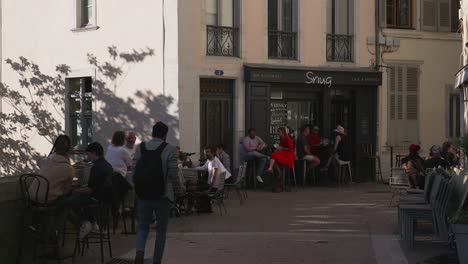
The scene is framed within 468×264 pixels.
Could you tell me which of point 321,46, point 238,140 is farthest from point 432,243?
point 321,46

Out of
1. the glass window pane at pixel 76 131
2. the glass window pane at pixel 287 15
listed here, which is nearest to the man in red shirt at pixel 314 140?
the glass window pane at pixel 287 15

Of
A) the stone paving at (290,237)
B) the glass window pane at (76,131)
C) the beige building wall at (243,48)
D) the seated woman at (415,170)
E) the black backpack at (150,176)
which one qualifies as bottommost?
the stone paving at (290,237)

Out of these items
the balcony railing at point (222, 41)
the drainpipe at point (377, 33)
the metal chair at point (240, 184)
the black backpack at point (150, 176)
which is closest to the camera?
the black backpack at point (150, 176)

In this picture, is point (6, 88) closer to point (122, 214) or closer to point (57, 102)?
point (57, 102)

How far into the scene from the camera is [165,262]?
31.8 ft

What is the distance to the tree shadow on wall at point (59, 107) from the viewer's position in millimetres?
20219

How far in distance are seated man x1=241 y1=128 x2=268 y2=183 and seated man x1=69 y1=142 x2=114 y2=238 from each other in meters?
9.58

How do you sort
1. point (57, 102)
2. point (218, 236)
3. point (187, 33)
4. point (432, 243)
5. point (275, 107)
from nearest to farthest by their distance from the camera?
point (432, 243) → point (218, 236) → point (187, 33) → point (275, 107) → point (57, 102)

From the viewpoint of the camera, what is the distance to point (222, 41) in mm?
20406

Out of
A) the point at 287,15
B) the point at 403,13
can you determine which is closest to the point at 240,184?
the point at 287,15

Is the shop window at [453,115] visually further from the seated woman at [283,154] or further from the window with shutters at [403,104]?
the seated woman at [283,154]

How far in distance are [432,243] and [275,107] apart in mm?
10693

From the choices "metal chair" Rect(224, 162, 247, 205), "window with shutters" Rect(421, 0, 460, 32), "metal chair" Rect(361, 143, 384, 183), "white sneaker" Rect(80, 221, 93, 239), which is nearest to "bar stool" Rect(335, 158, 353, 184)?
"metal chair" Rect(361, 143, 384, 183)

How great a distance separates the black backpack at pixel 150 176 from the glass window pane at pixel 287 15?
13170 millimetres
